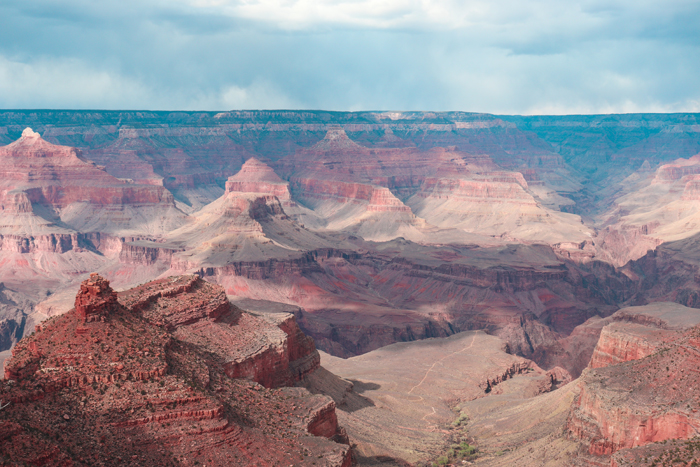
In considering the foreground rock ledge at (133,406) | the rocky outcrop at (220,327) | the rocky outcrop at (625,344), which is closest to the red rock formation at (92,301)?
the foreground rock ledge at (133,406)

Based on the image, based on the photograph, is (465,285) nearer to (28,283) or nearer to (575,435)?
(28,283)

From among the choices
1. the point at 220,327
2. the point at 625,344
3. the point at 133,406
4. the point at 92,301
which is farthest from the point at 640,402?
the point at 92,301

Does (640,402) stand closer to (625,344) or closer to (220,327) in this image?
(625,344)

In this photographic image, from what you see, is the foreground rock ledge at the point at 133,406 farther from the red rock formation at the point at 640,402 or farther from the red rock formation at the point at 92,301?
the red rock formation at the point at 640,402

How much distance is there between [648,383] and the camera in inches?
2281

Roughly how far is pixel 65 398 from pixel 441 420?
169 feet

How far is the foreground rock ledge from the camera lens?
35.0 metres

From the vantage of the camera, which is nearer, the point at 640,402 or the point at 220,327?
the point at 640,402

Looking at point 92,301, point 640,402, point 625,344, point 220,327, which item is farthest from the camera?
point 625,344

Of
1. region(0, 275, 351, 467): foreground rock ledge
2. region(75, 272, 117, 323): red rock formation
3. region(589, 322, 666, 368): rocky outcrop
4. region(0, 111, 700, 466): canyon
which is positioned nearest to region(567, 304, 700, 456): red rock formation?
region(0, 111, 700, 466): canyon

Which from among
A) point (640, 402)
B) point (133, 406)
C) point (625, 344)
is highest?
point (133, 406)

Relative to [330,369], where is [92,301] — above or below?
above

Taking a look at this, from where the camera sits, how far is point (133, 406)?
39.3 meters

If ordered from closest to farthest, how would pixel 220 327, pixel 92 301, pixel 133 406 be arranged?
pixel 133 406 < pixel 92 301 < pixel 220 327
